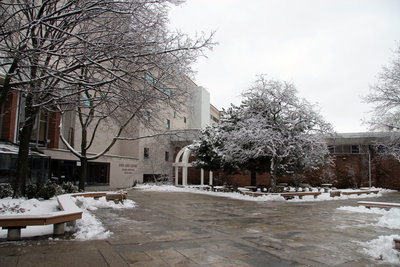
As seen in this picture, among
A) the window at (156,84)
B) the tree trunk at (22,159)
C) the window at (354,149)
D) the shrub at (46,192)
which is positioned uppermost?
the window at (156,84)

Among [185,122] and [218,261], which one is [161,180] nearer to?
[185,122]

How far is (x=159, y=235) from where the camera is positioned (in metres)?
7.49

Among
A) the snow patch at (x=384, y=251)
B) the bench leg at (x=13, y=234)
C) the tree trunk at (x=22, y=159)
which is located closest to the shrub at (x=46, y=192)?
the tree trunk at (x=22, y=159)

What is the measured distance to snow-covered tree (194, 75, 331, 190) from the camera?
20516 mm

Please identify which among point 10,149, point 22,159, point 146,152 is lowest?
point 22,159

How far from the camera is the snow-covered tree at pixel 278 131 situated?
67.3 feet

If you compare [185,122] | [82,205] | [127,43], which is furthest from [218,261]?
[185,122]

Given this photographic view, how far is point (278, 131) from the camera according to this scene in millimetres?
21312

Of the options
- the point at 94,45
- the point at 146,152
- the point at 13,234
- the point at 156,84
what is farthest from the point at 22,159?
the point at 146,152

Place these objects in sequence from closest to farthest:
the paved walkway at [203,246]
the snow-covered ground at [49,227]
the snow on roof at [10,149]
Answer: the paved walkway at [203,246]
the snow-covered ground at [49,227]
the snow on roof at [10,149]

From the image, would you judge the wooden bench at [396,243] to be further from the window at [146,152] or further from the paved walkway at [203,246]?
the window at [146,152]

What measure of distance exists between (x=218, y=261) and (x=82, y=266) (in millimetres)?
2314

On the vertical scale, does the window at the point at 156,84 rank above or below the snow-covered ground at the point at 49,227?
above

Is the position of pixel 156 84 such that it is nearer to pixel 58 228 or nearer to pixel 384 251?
pixel 58 228
